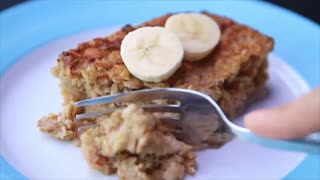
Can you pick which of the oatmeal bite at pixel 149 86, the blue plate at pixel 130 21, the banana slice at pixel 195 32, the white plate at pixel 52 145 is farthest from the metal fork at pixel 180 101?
the blue plate at pixel 130 21

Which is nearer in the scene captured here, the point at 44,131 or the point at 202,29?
the point at 44,131

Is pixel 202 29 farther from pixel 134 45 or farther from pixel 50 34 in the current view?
pixel 50 34

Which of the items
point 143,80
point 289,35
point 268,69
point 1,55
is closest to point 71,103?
point 143,80

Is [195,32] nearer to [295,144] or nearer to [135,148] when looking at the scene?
[135,148]

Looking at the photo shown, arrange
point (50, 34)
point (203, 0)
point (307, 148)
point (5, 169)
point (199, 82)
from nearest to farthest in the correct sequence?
1. point (307, 148)
2. point (5, 169)
3. point (199, 82)
4. point (50, 34)
5. point (203, 0)

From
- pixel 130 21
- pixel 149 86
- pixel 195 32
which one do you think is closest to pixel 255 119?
pixel 149 86

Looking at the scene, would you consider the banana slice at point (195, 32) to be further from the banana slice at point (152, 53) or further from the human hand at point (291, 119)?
the human hand at point (291, 119)

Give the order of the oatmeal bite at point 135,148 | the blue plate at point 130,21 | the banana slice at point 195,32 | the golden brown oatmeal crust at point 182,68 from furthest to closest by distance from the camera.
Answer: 1. the blue plate at point 130,21
2. the banana slice at point 195,32
3. the golden brown oatmeal crust at point 182,68
4. the oatmeal bite at point 135,148
